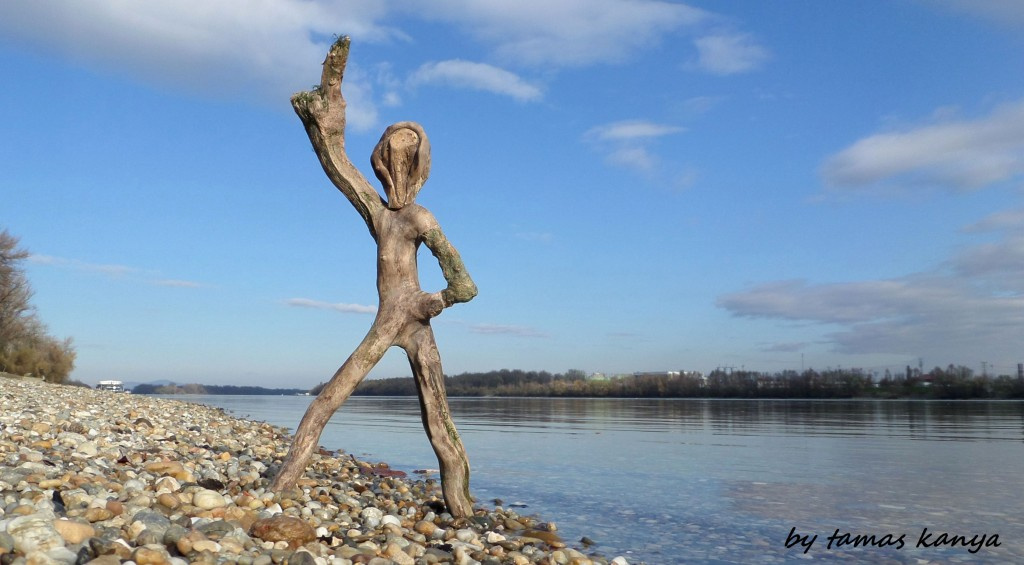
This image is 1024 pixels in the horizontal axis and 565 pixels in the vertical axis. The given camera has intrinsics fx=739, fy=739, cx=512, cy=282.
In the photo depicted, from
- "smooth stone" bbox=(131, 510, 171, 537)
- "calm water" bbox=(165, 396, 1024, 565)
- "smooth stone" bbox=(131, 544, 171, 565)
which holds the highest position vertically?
"smooth stone" bbox=(131, 510, 171, 537)

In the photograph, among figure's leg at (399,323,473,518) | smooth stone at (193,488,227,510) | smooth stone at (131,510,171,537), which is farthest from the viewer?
figure's leg at (399,323,473,518)

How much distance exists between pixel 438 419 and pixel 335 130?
11.1 feet

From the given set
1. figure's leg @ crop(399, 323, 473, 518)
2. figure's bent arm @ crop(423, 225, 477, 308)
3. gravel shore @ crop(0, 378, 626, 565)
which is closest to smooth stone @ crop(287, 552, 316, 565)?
gravel shore @ crop(0, 378, 626, 565)

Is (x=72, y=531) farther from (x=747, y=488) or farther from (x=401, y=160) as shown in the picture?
(x=747, y=488)

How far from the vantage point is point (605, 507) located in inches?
415

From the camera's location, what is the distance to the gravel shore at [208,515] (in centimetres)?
500

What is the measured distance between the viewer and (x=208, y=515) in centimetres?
618

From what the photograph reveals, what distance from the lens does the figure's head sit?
8.09 meters

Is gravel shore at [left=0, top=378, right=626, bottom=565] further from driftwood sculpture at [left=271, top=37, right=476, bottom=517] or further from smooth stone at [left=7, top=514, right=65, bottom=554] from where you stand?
driftwood sculpture at [left=271, top=37, right=476, bottom=517]

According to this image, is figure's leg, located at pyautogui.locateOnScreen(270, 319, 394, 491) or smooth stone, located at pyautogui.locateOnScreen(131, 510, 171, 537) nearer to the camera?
smooth stone, located at pyautogui.locateOnScreen(131, 510, 171, 537)

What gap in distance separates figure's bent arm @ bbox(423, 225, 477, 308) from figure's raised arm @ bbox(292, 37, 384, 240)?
74cm

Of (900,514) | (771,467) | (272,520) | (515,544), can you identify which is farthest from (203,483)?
(771,467)

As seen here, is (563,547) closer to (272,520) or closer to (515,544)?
(515,544)

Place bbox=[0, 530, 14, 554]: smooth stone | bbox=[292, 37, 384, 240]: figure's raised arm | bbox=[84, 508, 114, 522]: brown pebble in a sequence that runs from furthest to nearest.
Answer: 1. bbox=[292, 37, 384, 240]: figure's raised arm
2. bbox=[84, 508, 114, 522]: brown pebble
3. bbox=[0, 530, 14, 554]: smooth stone
